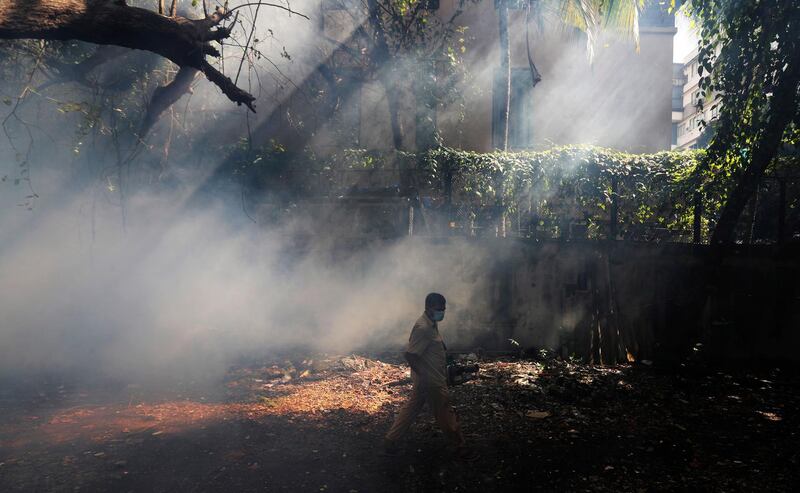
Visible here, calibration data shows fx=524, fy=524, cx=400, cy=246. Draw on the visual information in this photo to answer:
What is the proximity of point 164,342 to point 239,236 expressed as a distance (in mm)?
2329

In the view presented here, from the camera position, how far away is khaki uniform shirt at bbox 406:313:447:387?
511 centimetres

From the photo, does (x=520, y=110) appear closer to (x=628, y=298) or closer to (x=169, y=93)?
(x=628, y=298)

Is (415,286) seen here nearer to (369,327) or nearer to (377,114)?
(369,327)

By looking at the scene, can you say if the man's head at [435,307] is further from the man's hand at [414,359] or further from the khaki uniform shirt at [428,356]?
the man's hand at [414,359]

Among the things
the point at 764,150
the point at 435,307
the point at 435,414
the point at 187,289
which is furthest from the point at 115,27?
the point at 764,150

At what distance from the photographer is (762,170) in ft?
24.7

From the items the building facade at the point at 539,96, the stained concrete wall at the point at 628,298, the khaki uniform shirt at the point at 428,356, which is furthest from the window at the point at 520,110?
the khaki uniform shirt at the point at 428,356

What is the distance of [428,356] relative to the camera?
5.15 meters

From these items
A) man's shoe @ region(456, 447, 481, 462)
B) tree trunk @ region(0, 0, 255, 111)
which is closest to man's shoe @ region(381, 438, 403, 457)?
man's shoe @ region(456, 447, 481, 462)

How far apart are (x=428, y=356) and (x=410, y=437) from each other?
1.05 metres

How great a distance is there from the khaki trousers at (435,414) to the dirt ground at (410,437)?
0.78ft

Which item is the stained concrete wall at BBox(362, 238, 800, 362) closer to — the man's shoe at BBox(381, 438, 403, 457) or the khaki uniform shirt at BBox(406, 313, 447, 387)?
the khaki uniform shirt at BBox(406, 313, 447, 387)

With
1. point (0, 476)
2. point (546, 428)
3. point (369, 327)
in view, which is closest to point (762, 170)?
point (546, 428)

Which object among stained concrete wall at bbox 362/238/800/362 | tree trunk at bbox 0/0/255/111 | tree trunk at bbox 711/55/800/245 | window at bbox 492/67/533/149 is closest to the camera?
tree trunk at bbox 0/0/255/111
